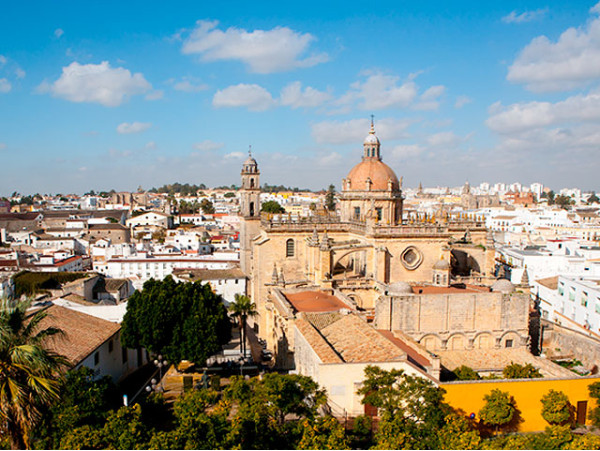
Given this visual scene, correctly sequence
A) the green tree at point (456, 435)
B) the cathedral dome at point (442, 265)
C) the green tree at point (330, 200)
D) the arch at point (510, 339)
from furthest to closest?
1. the green tree at point (330, 200)
2. the cathedral dome at point (442, 265)
3. the arch at point (510, 339)
4. the green tree at point (456, 435)

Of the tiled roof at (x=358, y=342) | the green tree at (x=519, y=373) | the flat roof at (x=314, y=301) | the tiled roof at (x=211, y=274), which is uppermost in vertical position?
the flat roof at (x=314, y=301)

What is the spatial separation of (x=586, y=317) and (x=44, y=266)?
52.5 m

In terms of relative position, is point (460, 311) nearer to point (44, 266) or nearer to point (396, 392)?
point (396, 392)

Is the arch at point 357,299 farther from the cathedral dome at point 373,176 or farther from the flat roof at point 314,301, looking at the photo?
the cathedral dome at point 373,176

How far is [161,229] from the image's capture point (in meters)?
105

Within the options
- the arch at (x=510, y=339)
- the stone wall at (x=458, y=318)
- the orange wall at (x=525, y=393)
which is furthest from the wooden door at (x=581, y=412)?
the arch at (x=510, y=339)

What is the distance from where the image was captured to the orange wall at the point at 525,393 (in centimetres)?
2095

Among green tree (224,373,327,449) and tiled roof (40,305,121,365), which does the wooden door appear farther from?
tiled roof (40,305,121,365)

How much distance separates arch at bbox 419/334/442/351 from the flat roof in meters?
5.09

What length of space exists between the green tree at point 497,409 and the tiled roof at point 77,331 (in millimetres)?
17710

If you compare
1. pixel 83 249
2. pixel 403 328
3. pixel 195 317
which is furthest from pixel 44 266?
pixel 403 328

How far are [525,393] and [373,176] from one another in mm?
22691

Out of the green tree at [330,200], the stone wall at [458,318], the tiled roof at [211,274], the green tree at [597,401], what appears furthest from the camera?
the green tree at [330,200]

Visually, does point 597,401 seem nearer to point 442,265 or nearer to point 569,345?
point 569,345
